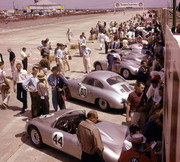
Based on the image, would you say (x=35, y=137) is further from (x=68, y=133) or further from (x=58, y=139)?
(x=68, y=133)

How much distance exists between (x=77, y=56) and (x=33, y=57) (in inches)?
135

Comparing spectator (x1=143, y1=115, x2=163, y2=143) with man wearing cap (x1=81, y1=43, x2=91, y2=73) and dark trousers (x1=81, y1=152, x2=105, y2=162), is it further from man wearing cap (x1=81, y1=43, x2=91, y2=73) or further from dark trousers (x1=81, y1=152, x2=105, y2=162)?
man wearing cap (x1=81, y1=43, x2=91, y2=73)

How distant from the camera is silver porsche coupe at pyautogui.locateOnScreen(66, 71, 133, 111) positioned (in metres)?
8.14

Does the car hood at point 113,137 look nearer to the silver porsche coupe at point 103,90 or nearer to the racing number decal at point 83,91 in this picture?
the silver porsche coupe at point 103,90

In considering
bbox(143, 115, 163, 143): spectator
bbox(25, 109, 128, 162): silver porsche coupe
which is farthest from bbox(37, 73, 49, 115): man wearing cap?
bbox(143, 115, 163, 143): spectator

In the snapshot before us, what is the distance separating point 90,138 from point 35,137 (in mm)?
2930

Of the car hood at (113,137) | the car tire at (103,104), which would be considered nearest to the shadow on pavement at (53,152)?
the car hood at (113,137)

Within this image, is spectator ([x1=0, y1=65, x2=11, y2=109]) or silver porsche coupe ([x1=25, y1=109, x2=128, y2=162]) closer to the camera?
silver porsche coupe ([x1=25, y1=109, x2=128, y2=162])

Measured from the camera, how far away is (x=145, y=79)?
29.8ft

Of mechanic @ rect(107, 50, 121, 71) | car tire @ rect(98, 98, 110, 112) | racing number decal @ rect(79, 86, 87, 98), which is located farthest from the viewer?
mechanic @ rect(107, 50, 121, 71)

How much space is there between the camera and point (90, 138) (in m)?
3.86

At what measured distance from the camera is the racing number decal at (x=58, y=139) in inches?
219

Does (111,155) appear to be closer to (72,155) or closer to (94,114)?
(72,155)

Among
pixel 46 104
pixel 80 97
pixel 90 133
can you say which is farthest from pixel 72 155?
pixel 80 97
